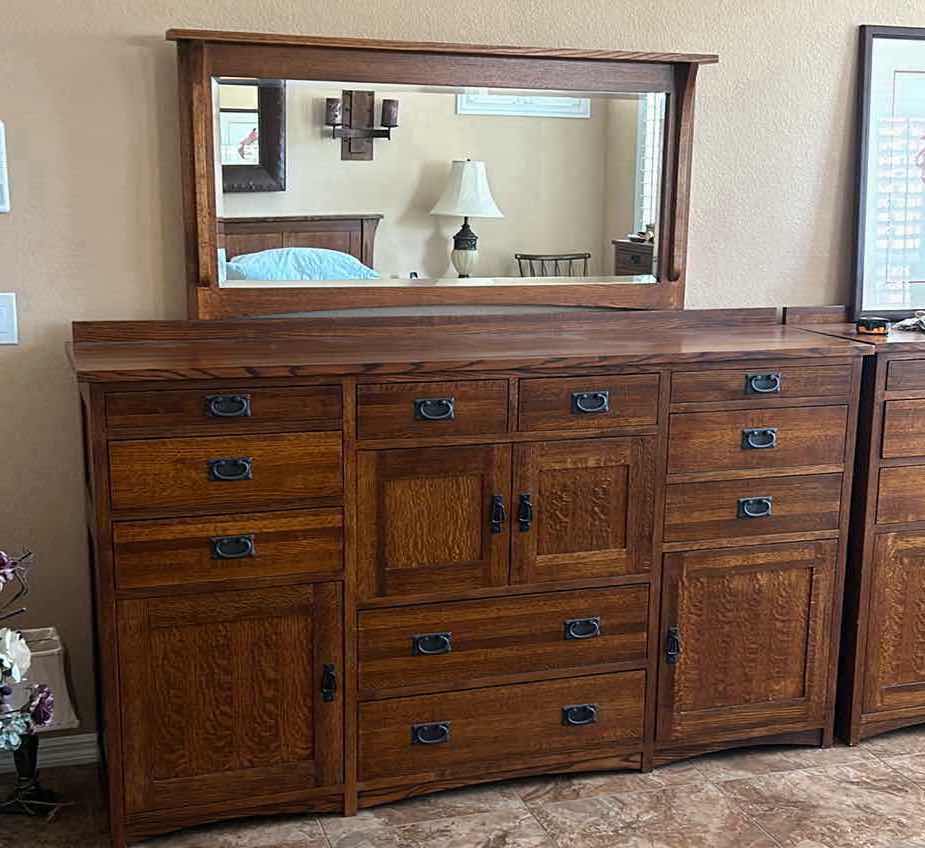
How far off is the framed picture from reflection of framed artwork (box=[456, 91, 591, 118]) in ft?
2.64

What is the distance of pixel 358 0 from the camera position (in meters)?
2.79

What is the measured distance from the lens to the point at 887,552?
294cm

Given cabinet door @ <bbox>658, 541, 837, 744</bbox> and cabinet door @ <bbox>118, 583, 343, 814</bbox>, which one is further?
cabinet door @ <bbox>658, 541, 837, 744</bbox>

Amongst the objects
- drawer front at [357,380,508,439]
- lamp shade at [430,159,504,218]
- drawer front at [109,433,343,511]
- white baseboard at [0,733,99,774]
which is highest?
lamp shade at [430,159,504,218]

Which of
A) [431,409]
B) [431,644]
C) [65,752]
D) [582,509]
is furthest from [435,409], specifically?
[65,752]

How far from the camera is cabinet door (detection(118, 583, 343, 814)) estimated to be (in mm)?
2471

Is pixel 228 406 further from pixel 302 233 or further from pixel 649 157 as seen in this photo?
pixel 649 157

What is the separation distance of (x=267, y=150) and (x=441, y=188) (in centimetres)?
42

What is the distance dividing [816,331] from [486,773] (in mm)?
1372

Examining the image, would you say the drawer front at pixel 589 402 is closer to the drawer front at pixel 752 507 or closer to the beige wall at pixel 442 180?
the drawer front at pixel 752 507

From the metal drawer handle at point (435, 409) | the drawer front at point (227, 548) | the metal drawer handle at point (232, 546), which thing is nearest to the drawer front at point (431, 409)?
the metal drawer handle at point (435, 409)

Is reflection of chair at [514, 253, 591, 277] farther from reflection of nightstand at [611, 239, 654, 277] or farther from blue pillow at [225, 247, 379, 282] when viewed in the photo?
blue pillow at [225, 247, 379, 282]

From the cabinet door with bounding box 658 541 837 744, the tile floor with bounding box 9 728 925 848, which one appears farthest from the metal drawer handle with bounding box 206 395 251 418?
the cabinet door with bounding box 658 541 837 744

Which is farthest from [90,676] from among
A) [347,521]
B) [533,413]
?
[533,413]
